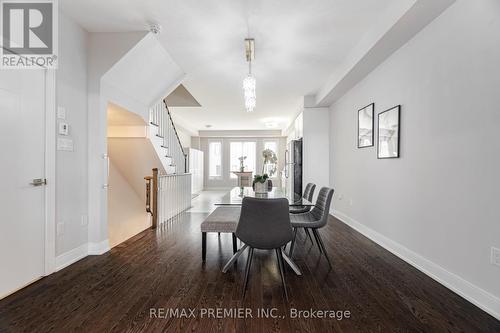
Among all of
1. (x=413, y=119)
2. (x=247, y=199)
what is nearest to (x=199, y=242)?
(x=247, y=199)

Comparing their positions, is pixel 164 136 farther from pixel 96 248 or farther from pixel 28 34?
pixel 28 34

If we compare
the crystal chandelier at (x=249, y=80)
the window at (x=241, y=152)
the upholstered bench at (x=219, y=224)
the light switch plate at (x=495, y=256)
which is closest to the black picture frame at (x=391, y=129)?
the light switch plate at (x=495, y=256)

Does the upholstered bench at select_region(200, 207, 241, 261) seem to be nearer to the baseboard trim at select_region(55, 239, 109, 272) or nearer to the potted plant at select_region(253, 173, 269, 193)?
the potted plant at select_region(253, 173, 269, 193)

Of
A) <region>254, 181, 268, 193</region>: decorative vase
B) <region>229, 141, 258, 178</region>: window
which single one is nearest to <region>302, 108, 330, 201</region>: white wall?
<region>254, 181, 268, 193</region>: decorative vase

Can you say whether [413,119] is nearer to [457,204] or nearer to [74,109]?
[457,204]

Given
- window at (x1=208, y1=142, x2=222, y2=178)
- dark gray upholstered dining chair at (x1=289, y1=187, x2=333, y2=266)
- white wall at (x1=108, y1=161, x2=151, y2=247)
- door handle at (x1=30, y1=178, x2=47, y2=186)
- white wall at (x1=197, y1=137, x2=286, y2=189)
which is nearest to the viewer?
door handle at (x1=30, y1=178, x2=47, y2=186)

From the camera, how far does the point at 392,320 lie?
1679 millimetres

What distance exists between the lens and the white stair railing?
14.6 feet

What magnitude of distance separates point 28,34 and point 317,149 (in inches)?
201

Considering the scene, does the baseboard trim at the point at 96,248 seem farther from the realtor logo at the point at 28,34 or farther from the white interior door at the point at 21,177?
the realtor logo at the point at 28,34

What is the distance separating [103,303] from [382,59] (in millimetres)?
4089

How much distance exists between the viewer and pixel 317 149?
5.65 meters

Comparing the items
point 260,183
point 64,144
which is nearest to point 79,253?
point 64,144

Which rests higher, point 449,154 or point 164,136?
point 164,136
